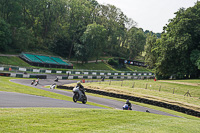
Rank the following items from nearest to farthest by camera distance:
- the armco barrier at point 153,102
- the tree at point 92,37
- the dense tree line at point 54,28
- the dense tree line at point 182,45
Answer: the armco barrier at point 153,102 < the dense tree line at point 182,45 < the dense tree line at point 54,28 < the tree at point 92,37

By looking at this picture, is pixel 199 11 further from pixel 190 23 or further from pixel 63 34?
pixel 63 34

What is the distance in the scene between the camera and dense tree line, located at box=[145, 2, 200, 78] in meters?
48.4

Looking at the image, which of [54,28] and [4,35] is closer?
[4,35]

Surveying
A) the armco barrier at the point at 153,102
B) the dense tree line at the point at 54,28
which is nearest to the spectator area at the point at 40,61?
the dense tree line at the point at 54,28

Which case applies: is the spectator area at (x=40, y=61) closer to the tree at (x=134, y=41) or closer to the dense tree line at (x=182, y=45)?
the dense tree line at (x=182, y=45)

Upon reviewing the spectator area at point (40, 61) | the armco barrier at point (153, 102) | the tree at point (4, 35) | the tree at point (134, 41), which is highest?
the tree at point (134, 41)

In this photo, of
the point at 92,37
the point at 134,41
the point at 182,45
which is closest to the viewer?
the point at 182,45

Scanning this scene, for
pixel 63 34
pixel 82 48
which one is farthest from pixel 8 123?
pixel 63 34

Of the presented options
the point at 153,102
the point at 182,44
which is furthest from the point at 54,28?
the point at 153,102

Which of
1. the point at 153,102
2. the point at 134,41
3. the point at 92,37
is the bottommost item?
the point at 153,102

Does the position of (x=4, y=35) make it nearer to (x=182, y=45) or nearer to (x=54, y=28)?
(x=54, y=28)

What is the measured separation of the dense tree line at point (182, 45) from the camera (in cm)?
4841

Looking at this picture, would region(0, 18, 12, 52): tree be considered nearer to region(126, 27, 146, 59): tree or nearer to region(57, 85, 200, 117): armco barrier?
region(57, 85, 200, 117): armco barrier

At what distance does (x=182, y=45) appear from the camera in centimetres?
4794
